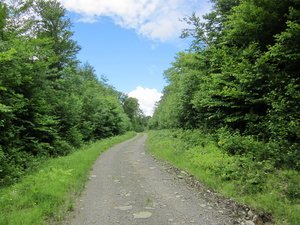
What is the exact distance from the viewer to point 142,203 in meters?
5.26

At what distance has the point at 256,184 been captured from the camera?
5.31m

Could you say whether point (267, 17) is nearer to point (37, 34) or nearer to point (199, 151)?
point (199, 151)

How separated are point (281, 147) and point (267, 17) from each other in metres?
5.94

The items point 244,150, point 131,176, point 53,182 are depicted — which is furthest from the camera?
point 131,176

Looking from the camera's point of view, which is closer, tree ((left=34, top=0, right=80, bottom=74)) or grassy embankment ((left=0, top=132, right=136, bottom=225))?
grassy embankment ((left=0, top=132, right=136, bottom=225))

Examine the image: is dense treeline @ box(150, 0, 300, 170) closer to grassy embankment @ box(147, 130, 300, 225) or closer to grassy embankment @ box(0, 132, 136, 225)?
grassy embankment @ box(147, 130, 300, 225)

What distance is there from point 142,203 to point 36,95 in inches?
335

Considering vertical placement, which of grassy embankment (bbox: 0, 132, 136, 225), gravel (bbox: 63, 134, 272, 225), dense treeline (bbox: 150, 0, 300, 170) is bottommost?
gravel (bbox: 63, 134, 272, 225)

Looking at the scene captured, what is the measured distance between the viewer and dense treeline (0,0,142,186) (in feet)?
26.2

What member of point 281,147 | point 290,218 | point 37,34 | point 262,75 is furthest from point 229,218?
point 37,34

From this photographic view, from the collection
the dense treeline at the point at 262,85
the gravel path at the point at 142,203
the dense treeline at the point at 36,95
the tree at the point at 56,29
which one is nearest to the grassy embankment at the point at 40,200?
the gravel path at the point at 142,203

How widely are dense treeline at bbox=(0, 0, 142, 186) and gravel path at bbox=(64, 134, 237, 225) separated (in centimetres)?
345

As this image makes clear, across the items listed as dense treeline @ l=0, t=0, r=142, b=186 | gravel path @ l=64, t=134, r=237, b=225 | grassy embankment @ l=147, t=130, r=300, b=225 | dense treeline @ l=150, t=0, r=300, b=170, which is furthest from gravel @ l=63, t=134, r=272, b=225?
dense treeline @ l=0, t=0, r=142, b=186

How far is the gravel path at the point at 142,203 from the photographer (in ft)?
14.2
